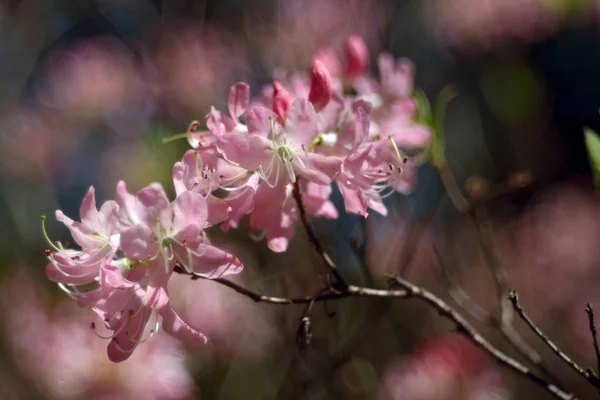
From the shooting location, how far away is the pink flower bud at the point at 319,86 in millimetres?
1110

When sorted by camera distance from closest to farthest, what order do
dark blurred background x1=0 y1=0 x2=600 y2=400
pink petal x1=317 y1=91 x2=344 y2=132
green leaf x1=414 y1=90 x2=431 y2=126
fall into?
pink petal x1=317 y1=91 x2=344 y2=132 → green leaf x1=414 y1=90 x2=431 y2=126 → dark blurred background x1=0 y1=0 x2=600 y2=400

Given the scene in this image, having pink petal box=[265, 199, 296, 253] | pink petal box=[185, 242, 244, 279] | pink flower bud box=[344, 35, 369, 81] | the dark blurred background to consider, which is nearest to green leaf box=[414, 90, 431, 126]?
pink flower bud box=[344, 35, 369, 81]

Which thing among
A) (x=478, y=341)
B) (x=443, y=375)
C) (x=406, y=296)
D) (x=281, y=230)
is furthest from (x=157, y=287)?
(x=443, y=375)

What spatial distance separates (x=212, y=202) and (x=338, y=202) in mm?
1262

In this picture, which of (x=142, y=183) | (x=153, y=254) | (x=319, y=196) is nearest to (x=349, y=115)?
(x=319, y=196)

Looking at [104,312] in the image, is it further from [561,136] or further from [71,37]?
[561,136]

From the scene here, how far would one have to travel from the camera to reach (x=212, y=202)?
103 centimetres

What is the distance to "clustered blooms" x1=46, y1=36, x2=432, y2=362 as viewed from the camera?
0.94 meters

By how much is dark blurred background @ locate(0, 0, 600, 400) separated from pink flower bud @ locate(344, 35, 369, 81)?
1.26 ft

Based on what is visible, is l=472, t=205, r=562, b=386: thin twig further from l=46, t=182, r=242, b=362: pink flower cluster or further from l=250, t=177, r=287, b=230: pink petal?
l=46, t=182, r=242, b=362: pink flower cluster

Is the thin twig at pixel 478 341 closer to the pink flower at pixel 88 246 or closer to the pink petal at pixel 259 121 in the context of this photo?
the pink petal at pixel 259 121

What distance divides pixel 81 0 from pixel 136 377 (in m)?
3.25

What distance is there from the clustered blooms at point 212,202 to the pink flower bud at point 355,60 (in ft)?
1.62

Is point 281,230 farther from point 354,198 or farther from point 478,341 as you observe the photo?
point 478,341
